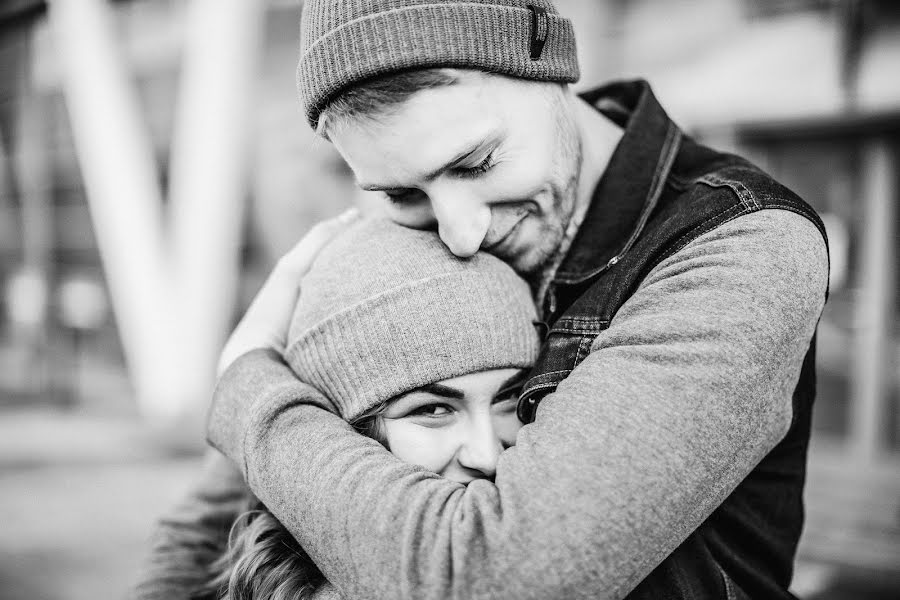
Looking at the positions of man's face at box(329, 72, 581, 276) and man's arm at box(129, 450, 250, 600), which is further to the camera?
man's arm at box(129, 450, 250, 600)

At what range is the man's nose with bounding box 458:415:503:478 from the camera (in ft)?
4.59

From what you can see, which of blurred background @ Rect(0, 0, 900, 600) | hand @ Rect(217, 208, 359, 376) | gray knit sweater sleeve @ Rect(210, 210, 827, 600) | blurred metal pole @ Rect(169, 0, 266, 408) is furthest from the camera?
blurred metal pole @ Rect(169, 0, 266, 408)

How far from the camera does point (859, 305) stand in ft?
19.4

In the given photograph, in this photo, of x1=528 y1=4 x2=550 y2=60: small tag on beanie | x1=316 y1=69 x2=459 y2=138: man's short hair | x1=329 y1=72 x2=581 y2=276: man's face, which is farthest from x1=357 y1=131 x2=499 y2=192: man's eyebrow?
x1=528 y1=4 x2=550 y2=60: small tag on beanie

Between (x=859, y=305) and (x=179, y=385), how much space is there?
559 centimetres

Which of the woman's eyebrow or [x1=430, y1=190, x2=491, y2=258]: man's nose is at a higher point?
[x1=430, y1=190, x2=491, y2=258]: man's nose

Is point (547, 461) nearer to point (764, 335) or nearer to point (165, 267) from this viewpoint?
point (764, 335)

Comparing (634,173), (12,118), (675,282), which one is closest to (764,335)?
(675,282)

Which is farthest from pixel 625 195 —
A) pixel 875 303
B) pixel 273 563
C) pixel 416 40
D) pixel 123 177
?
pixel 123 177

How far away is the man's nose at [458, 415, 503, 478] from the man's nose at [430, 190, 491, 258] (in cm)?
33

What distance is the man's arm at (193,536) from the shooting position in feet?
5.95

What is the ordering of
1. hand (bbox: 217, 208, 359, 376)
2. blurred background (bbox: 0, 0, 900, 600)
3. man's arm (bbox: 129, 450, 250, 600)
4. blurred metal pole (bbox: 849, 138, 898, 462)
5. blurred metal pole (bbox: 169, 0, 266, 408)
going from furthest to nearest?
1. blurred metal pole (bbox: 169, 0, 266, 408)
2. blurred metal pole (bbox: 849, 138, 898, 462)
3. blurred background (bbox: 0, 0, 900, 600)
4. man's arm (bbox: 129, 450, 250, 600)
5. hand (bbox: 217, 208, 359, 376)

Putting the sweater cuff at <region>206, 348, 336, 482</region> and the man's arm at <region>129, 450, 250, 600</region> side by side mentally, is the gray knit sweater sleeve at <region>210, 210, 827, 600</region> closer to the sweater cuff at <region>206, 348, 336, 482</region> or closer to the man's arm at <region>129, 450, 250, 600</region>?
the sweater cuff at <region>206, 348, 336, 482</region>

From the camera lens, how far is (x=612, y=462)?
1.04 meters
